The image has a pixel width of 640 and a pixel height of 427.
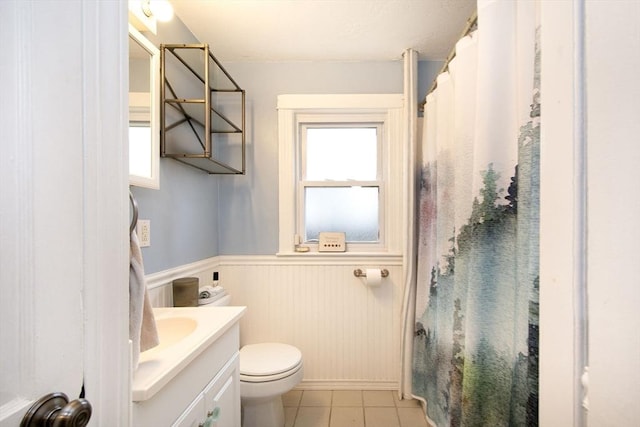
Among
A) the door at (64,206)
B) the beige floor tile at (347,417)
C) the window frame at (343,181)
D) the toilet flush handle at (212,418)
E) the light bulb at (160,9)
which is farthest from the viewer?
the window frame at (343,181)

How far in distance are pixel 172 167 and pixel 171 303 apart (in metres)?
0.68

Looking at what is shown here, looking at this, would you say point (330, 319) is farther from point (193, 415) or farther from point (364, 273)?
point (193, 415)

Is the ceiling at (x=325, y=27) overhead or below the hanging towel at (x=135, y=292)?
overhead

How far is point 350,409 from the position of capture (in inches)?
67.9

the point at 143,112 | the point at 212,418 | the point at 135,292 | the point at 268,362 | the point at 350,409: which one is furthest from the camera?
the point at 350,409

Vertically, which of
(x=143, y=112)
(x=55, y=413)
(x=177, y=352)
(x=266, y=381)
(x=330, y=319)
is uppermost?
(x=143, y=112)

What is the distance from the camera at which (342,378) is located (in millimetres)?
1913

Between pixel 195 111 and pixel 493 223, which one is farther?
pixel 195 111

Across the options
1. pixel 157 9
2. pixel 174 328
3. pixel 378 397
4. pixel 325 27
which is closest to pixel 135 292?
pixel 174 328

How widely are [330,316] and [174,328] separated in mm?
1093

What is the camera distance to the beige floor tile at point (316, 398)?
1.79 meters

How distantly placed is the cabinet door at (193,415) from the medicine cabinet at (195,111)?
3.34 feet

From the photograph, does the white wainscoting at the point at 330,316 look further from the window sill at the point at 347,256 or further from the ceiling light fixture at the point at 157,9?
the ceiling light fixture at the point at 157,9

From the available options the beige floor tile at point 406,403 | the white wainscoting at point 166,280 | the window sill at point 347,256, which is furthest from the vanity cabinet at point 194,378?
the beige floor tile at point 406,403
